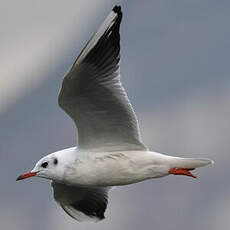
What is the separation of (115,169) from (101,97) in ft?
3.33

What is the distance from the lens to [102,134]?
10.2m

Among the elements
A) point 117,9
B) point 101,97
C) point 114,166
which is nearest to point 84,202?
point 114,166

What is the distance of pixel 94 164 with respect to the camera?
33.2 feet

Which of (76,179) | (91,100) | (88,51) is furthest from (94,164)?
(88,51)

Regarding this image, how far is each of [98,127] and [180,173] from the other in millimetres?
1241

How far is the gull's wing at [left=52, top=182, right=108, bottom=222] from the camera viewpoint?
38.1ft

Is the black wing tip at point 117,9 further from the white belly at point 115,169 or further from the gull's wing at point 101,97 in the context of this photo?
the white belly at point 115,169

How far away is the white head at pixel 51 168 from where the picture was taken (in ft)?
33.3

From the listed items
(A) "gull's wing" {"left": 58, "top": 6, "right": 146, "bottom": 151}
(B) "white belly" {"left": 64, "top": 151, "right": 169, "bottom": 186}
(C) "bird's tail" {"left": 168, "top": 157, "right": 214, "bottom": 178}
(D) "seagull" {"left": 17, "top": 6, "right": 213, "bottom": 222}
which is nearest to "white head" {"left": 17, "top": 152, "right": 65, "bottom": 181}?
(D) "seagull" {"left": 17, "top": 6, "right": 213, "bottom": 222}

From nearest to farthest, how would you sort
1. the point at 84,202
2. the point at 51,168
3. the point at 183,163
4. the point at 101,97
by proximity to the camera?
1. the point at 101,97
2. the point at 183,163
3. the point at 51,168
4. the point at 84,202

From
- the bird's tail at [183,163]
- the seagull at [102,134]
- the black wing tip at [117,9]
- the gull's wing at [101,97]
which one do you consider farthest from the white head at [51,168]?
the black wing tip at [117,9]

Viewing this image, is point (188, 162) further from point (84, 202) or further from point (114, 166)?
point (84, 202)

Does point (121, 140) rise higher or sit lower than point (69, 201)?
higher

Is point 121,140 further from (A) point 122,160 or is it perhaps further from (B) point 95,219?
(B) point 95,219
